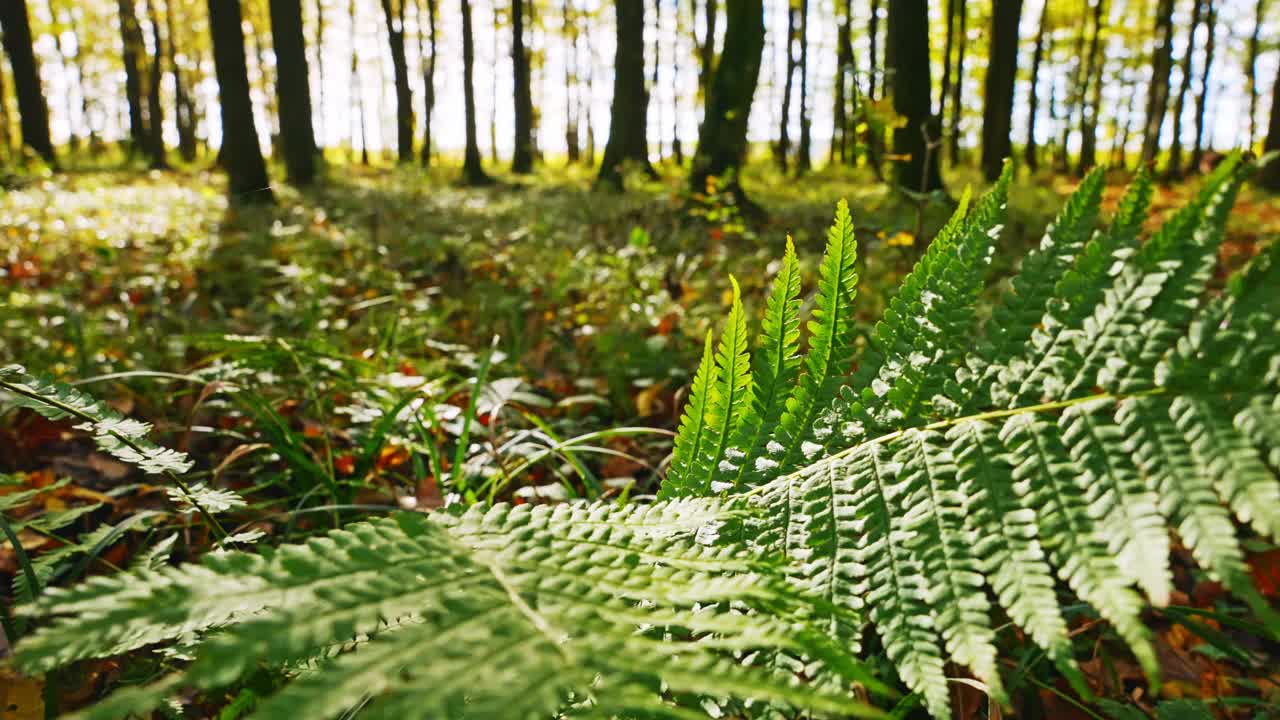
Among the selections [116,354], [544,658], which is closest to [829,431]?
[544,658]

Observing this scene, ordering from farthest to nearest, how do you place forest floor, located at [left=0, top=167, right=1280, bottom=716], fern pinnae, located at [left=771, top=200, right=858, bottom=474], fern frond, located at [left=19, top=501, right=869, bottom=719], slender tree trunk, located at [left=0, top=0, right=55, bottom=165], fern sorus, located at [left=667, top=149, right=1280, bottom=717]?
slender tree trunk, located at [left=0, top=0, right=55, bottom=165]
forest floor, located at [left=0, top=167, right=1280, bottom=716]
fern pinnae, located at [left=771, top=200, right=858, bottom=474]
fern sorus, located at [left=667, top=149, right=1280, bottom=717]
fern frond, located at [left=19, top=501, right=869, bottom=719]

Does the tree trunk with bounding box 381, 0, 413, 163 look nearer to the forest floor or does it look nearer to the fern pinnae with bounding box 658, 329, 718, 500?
the forest floor

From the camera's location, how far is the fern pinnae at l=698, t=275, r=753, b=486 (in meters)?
0.89

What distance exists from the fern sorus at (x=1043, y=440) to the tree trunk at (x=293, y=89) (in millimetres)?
10903

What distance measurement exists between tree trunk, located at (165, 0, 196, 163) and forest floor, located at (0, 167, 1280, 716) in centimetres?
1434

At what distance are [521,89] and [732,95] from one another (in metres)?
9.01

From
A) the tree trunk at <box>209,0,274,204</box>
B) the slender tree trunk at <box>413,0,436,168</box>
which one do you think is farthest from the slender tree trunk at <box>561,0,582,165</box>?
the tree trunk at <box>209,0,274,204</box>

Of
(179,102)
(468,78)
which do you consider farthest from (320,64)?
(468,78)

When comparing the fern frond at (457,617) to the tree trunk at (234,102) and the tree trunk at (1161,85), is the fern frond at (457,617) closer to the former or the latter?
the tree trunk at (234,102)

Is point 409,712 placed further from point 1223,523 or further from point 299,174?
point 299,174

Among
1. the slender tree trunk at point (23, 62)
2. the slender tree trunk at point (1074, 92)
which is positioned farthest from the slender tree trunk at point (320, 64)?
the slender tree trunk at point (1074, 92)

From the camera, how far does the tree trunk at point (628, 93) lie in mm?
11133

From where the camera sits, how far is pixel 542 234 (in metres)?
6.53

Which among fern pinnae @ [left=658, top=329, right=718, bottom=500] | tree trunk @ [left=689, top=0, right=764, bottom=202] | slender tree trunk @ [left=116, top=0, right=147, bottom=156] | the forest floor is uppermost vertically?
slender tree trunk @ [left=116, top=0, right=147, bottom=156]
